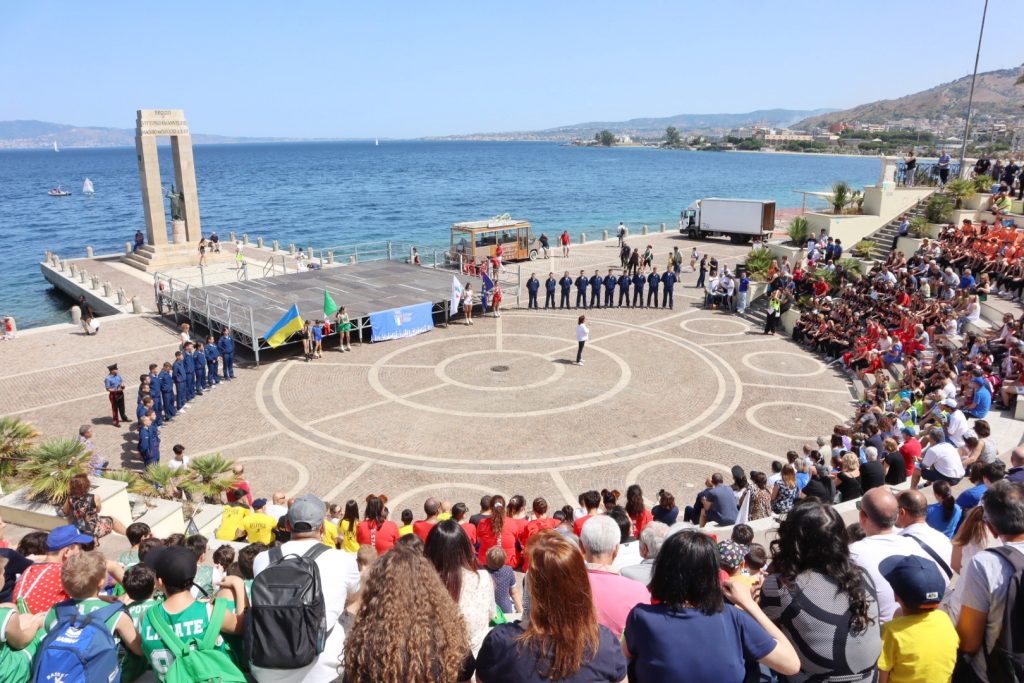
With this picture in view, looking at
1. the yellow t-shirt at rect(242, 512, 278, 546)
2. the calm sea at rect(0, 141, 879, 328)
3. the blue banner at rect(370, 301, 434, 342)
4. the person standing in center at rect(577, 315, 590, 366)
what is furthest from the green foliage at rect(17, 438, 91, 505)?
the calm sea at rect(0, 141, 879, 328)

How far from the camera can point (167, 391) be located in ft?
55.9

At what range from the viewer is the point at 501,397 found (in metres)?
19.0

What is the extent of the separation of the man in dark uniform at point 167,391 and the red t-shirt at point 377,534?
10252 millimetres

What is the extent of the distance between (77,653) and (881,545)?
5.20 meters

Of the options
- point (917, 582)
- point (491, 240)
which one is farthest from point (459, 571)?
point (491, 240)

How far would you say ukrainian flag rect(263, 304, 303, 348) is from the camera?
69.1 ft

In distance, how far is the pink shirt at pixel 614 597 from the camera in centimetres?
450

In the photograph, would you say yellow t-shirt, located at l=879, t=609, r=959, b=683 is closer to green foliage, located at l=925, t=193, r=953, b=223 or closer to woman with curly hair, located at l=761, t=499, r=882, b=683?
woman with curly hair, located at l=761, t=499, r=882, b=683

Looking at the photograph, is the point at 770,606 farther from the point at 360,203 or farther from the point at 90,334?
the point at 360,203

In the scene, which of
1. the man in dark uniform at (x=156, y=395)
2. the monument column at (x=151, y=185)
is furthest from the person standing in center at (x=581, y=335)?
the monument column at (x=151, y=185)

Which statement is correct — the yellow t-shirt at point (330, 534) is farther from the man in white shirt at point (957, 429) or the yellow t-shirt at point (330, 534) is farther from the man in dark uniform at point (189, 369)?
the man in dark uniform at point (189, 369)

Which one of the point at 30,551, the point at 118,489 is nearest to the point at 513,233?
the point at 118,489

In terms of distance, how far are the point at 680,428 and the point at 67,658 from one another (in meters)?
14.5

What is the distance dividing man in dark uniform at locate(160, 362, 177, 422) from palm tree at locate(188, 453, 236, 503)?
4827mm
